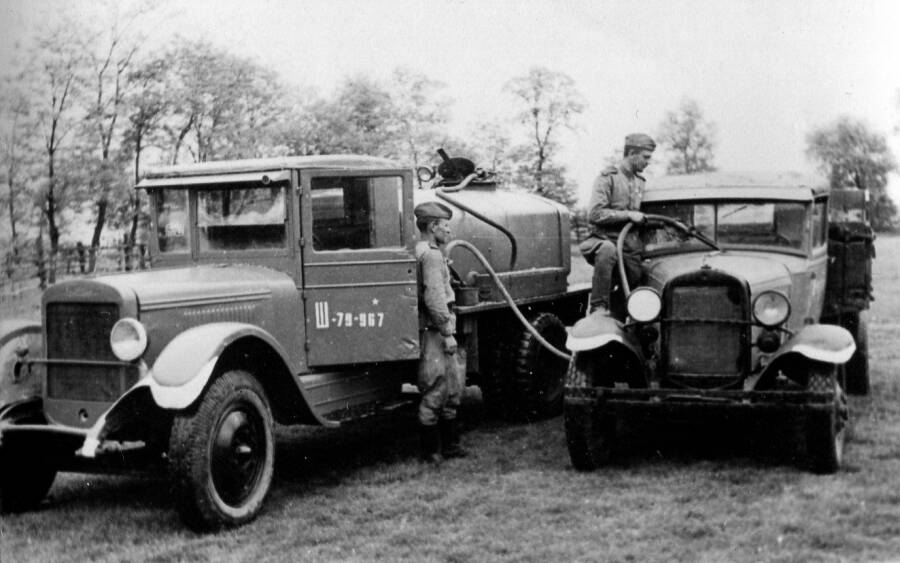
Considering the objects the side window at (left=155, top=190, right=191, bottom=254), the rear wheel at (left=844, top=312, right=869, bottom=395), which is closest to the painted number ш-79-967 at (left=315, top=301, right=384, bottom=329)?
the side window at (left=155, top=190, right=191, bottom=254)

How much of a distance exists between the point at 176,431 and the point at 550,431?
11.4ft

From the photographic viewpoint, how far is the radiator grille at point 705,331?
229 inches

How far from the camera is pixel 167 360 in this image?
4.84 meters

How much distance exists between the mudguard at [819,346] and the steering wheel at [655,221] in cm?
121

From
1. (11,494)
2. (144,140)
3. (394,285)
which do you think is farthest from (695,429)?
(144,140)

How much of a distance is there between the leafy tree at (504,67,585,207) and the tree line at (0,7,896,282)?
0.03 metres

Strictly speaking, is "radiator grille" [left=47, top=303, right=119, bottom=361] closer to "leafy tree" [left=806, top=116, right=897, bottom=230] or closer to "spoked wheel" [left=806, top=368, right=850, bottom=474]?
"spoked wheel" [left=806, top=368, right=850, bottom=474]

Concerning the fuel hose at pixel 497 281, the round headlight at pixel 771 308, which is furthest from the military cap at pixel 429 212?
the round headlight at pixel 771 308

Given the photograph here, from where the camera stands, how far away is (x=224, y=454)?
5004 mm

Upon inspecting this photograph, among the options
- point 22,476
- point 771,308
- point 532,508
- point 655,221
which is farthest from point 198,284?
point 771,308

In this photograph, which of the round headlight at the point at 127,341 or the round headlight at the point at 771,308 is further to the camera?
the round headlight at the point at 771,308

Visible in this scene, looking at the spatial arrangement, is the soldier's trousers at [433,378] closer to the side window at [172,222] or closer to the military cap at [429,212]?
the military cap at [429,212]

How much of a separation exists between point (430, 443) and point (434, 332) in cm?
75

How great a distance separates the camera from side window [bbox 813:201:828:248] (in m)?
7.02
